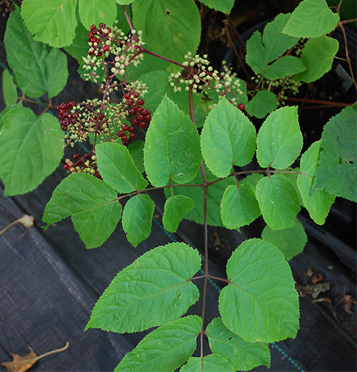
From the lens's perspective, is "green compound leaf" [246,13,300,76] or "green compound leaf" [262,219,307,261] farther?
"green compound leaf" [262,219,307,261]

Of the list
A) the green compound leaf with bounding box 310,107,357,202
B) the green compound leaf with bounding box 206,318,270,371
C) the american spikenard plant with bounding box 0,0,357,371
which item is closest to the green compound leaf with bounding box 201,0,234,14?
the american spikenard plant with bounding box 0,0,357,371

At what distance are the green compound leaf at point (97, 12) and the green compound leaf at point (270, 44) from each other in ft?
1.88

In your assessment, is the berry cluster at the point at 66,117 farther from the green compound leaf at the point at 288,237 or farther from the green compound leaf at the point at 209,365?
the green compound leaf at the point at 288,237

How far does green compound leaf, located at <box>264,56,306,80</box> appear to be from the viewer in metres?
1.13

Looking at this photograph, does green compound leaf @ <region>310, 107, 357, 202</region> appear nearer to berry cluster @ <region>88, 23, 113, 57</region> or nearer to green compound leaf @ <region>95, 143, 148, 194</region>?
green compound leaf @ <region>95, 143, 148, 194</region>

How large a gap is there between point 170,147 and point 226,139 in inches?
5.5

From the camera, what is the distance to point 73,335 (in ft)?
5.24

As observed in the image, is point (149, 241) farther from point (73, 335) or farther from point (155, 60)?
point (155, 60)

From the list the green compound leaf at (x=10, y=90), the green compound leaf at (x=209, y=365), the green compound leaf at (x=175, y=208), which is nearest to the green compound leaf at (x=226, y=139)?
the green compound leaf at (x=175, y=208)

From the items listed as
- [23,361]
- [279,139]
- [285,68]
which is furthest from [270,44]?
[23,361]

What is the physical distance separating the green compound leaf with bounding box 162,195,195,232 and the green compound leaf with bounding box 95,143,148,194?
0.34ft

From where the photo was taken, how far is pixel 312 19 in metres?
0.93

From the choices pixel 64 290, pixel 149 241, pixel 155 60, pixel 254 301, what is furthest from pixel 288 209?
pixel 64 290

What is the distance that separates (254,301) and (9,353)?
4.78 ft
